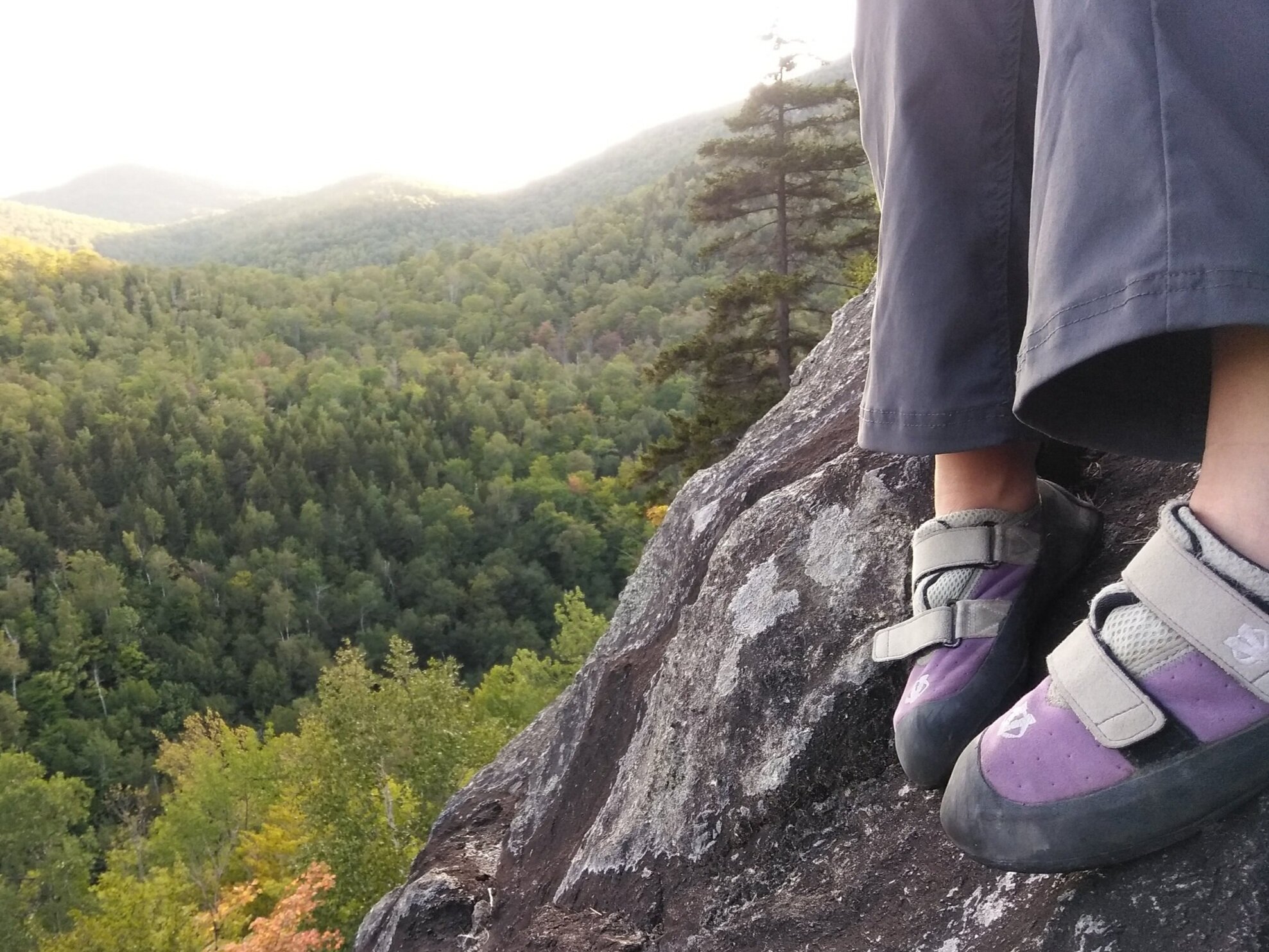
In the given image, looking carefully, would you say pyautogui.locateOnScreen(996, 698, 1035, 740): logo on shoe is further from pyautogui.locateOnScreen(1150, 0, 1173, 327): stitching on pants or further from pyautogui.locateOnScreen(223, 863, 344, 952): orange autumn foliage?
pyautogui.locateOnScreen(223, 863, 344, 952): orange autumn foliage

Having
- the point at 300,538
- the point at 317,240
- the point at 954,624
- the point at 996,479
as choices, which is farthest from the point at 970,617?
the point at 317,240

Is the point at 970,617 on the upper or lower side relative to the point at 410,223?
lower

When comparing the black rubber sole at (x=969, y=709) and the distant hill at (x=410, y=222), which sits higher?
the distant hill at (x=410, y=222)

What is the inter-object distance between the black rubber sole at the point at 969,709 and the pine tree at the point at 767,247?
34.3 ft

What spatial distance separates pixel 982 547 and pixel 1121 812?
21.6 inches

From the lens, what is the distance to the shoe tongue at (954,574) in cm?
149

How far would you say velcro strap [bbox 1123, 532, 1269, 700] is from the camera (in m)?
0.94

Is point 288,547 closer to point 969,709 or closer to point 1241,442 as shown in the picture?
point 969,709

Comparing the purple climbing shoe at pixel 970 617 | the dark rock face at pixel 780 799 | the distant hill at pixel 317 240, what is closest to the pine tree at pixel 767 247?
the dark rock face at pixel 780 799

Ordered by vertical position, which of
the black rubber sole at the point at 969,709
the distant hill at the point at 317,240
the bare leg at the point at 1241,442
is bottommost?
the black rubber sole at the point at 969,709

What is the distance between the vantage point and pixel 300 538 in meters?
61.9

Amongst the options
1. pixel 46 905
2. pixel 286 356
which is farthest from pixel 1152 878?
pixel 286 356

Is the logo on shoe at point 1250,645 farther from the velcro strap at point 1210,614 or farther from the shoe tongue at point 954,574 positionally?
the shoe tongue at point 954,574

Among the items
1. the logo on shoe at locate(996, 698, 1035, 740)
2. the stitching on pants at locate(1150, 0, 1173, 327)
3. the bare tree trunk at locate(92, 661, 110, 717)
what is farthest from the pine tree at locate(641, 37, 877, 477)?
the bare tree trunk at locate(92, 661, 110, 717)
